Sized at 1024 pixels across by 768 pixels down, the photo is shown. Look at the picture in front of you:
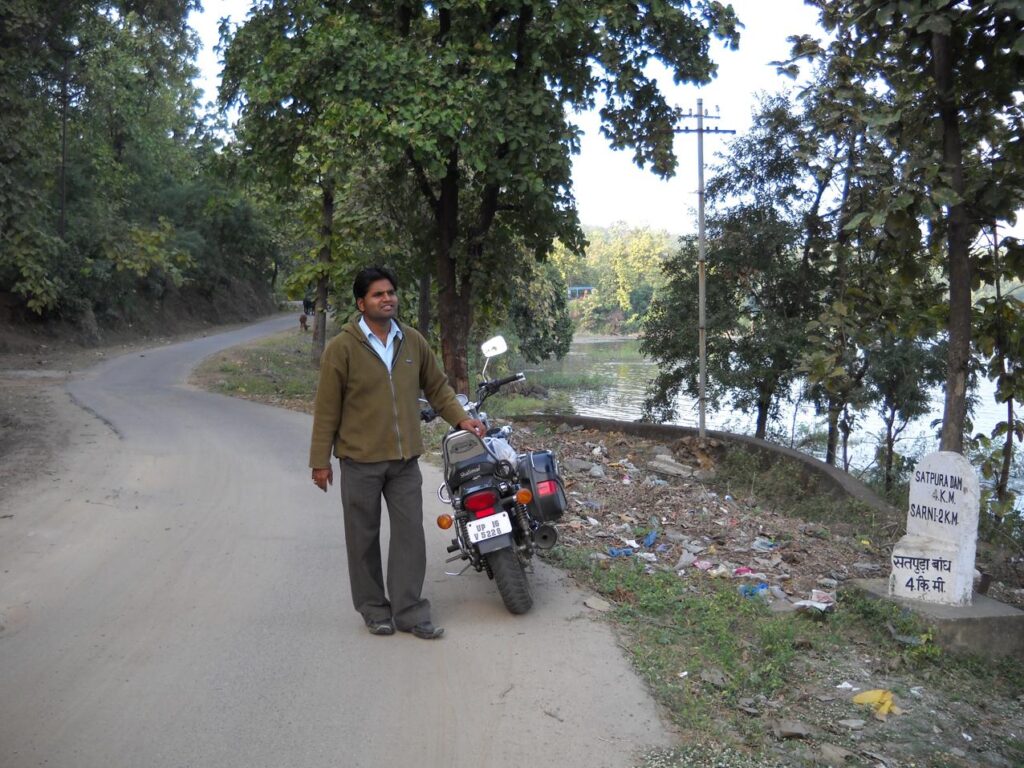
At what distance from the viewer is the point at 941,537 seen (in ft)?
19.6

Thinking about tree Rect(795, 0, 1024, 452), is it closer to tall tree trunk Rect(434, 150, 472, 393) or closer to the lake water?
the lake water

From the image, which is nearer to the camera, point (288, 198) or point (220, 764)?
point (220, 764)

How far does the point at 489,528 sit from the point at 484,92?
8862mm

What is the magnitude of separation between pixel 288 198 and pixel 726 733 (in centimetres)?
1534

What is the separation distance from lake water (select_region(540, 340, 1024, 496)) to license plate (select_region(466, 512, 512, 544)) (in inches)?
142

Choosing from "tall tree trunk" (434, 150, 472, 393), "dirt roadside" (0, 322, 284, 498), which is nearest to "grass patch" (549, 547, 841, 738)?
"dirt roadside" (0, 322, 284, 498)

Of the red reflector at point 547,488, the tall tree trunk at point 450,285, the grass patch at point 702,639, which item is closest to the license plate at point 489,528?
the red reflector at point 547,488

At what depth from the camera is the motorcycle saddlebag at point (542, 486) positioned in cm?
576

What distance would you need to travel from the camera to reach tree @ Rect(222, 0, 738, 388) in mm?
12688

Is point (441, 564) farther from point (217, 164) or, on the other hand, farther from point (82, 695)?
point (217, 164)

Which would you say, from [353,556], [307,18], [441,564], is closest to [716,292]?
[307,18]

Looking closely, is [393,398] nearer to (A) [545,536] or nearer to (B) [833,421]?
(A) [545,536]

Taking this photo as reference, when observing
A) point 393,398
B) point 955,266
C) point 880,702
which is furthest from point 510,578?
point 955,266

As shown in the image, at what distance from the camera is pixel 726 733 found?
4.14 metres
